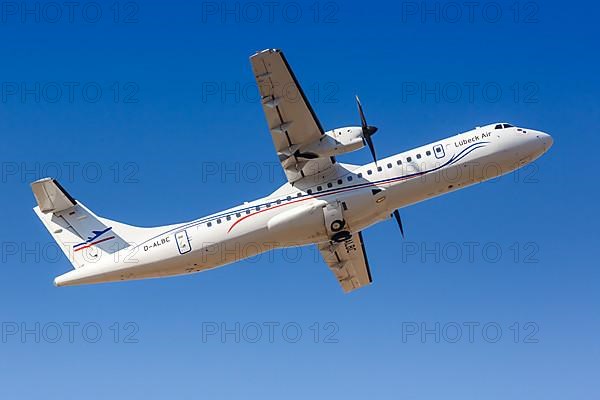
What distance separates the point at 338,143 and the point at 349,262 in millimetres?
7049

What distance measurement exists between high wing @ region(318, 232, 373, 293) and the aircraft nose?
310 inches

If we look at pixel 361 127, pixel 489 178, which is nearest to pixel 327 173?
pixel 361 127

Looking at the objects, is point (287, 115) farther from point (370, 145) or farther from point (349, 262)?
point (349, 262)

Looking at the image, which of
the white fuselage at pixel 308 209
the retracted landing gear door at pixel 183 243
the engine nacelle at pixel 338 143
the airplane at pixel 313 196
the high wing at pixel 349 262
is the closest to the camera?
the engine nacelle at pixel 338 143

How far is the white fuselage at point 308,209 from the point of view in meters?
27.3

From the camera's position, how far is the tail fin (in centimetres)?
2859

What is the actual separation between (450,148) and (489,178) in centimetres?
187

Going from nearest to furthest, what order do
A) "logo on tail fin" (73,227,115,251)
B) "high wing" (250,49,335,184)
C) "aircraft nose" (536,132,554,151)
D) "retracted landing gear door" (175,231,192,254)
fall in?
"high wing" (250,49,335,184) < "retracted landing gear door" (175,231,192,254) < "aircraft nose" (536,132,554,151) < "logo on tail fin" (73,227,115,251)

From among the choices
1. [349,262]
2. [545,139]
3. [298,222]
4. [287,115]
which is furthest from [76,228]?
[545,139]

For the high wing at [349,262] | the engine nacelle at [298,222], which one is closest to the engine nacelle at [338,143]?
the engine nacelle at [298,222]

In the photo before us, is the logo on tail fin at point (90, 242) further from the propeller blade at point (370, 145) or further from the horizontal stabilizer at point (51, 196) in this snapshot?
the propeller blade at point (370, 145)

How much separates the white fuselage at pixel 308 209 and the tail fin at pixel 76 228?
33.4 inches

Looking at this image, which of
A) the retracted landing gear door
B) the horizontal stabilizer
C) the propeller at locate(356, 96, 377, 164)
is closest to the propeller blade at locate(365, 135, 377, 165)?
the propeller at locate(356, 96, 377, 164)

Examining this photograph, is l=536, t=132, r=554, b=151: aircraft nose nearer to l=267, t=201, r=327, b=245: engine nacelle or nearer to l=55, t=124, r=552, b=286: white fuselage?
l=55, t=124, r=552, b=286: white fuselage
